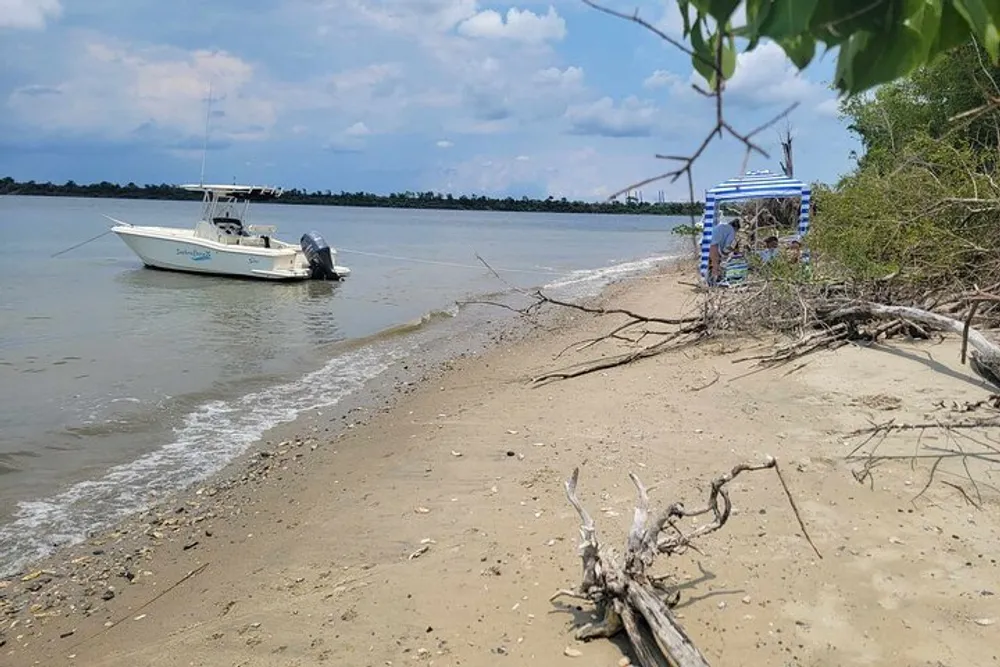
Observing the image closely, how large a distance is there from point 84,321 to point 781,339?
46.9ft

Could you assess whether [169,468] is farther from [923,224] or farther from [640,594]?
[923,224]

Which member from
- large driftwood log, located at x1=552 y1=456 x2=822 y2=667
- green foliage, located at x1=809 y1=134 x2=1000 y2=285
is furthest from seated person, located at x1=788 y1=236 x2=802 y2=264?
large driftwood log, located at x1=552 y1=456 x2=822 y2=667

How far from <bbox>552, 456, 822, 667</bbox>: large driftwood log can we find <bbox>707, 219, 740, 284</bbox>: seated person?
Result: 11.1 m

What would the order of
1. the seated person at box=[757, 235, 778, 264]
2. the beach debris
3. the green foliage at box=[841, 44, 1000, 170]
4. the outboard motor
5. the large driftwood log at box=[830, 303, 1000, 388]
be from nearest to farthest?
the beach debris
the large driftwood log at box=[830, 303, 1000, 388]
the seated person at box=[757, 235, 778, 264]
the green foliage at box=[841, 44, 1000, 170]
the outboard motor

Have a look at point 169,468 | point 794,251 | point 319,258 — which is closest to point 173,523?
point 169,468

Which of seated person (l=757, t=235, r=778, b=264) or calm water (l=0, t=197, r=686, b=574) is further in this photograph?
seated person (l=757, t=235, r=778, b=264)

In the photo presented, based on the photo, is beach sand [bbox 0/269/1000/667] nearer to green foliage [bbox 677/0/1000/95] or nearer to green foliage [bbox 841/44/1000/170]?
green foliage [bbox 677/0/1000/95]

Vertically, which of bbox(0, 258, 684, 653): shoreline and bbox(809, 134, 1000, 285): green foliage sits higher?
bbox(809, 134, 1000, 285): green foliage

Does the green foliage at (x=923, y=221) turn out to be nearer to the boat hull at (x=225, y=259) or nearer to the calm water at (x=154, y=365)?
the calm water at (x=154, y=365)

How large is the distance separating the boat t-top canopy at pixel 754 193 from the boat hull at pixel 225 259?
13.4 m

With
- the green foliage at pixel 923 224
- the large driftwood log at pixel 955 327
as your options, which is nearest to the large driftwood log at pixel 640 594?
the large driftwood log at pixel 955 327

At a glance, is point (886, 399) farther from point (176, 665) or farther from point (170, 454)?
point (170, 454)

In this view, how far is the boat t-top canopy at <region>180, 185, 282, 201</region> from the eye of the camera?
2369 centimetres

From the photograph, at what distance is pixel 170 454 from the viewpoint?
7.96 m
